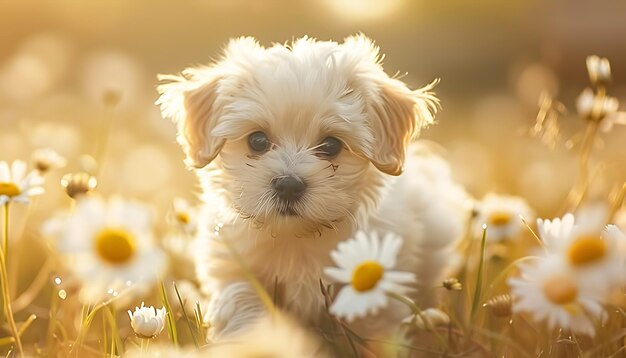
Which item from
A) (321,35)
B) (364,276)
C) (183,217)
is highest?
(321,35)

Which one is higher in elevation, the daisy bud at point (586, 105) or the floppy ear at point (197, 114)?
the daisy bud at point (586, 105)

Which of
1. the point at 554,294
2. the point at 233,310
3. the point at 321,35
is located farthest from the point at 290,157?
the point at 554,294

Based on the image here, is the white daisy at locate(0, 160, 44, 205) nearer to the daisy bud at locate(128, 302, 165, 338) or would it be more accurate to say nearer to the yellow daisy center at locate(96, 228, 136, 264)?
the daisy bud at locate(128, 302, 165, 338)

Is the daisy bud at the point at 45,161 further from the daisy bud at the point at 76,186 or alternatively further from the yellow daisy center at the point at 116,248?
the yellow daisy center at the point at 116,248

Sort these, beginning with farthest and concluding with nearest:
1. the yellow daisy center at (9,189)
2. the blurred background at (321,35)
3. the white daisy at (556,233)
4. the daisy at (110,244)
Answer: the blurred background at (321,35) → the yellow daisy center at (9,189) → the white daisy at (556,233) → the daisy at (110,244)

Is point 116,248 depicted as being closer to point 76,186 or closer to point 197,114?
point 76,186

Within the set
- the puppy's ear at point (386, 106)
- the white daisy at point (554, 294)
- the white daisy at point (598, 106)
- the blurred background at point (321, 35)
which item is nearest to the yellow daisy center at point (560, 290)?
the white daisy at point (554, 294)
